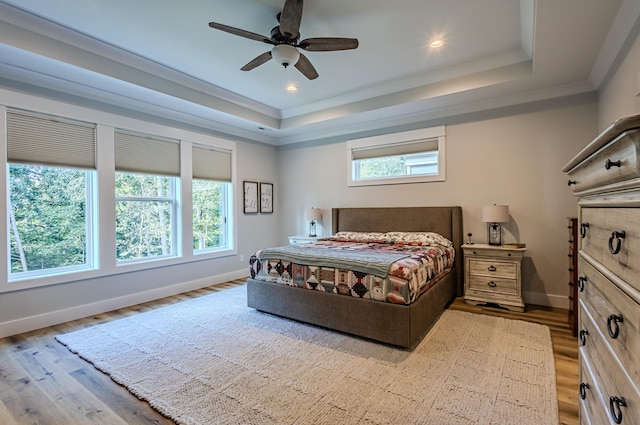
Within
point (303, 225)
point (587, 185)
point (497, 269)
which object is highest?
point (587, 185)

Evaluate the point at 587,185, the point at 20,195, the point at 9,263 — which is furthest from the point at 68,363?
the point at 587,185

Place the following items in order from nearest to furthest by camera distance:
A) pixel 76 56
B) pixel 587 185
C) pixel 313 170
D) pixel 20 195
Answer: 1. pixel 587 185
2. pixel 76 56
3. pixel 20 195
4. pixel 313 170

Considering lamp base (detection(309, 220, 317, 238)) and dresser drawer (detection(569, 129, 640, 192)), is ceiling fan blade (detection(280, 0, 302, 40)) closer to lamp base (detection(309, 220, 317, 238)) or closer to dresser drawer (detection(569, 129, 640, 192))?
dresser drawer (detection(569, 129, 640, 192))

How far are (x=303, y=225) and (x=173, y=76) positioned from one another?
3.34 meters

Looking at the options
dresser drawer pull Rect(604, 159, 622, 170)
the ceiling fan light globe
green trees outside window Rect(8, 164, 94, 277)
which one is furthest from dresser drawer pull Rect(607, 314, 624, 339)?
green trees outside window Rect(8, 164, 94, 277)

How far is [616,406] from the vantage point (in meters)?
0.86

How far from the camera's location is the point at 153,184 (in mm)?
4441

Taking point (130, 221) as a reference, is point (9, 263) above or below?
below

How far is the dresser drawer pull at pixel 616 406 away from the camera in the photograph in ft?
2.69

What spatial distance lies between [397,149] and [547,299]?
9.36 feet

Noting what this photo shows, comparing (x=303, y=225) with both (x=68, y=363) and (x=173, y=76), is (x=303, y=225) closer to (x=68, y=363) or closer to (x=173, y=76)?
(x=173, y=76)

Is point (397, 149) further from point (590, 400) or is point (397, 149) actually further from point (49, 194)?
point (49, 194)

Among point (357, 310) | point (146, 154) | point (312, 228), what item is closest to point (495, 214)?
point (357, 310)

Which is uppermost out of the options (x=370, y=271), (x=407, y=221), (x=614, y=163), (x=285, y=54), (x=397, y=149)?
(x=285, y=54)
